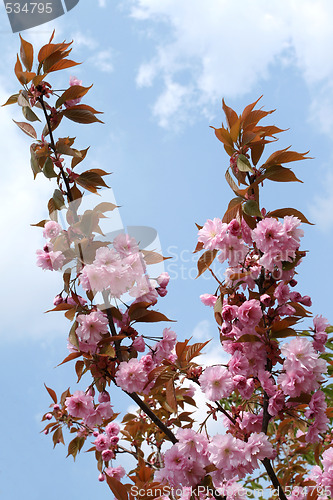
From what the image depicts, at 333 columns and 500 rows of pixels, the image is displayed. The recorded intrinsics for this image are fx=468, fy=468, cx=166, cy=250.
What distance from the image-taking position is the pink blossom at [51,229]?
2021 mm

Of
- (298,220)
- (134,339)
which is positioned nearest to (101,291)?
(134,339)

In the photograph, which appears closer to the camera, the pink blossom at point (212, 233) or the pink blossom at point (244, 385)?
the pink blossom at point (244, 385)

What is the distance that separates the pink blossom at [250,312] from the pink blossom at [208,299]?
0.25 m

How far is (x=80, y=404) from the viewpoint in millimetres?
2014

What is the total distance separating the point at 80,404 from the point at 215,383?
65 centimetres

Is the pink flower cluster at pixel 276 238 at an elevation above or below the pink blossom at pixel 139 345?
above

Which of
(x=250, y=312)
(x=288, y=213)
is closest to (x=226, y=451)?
(x=250, y=312)

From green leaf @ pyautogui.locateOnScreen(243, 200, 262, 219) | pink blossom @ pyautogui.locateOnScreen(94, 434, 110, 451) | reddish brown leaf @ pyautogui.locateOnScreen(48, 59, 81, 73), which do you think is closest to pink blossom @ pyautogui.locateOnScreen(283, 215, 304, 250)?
green leaf @ pyautogui.locateOnScreen(243, 200, 262, 219)

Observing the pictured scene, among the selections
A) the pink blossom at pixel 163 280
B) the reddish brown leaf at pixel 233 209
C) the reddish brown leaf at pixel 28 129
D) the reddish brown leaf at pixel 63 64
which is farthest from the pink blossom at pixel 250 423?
the reddish brown leaf at pixel 63 64

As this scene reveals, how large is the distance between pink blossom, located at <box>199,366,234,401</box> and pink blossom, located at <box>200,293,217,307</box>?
341 millimetres

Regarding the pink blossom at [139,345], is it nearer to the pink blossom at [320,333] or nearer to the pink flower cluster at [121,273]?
the pink flower cluster at [121,273]

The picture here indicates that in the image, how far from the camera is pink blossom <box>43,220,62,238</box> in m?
2.02

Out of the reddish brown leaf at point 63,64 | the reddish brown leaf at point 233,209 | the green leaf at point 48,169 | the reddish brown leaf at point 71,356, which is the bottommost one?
the reddish brown leaf at point 71,356

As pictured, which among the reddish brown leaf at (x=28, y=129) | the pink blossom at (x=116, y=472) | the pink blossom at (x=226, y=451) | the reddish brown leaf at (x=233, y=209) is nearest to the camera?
the pink blossom at (x=226, y=451)
